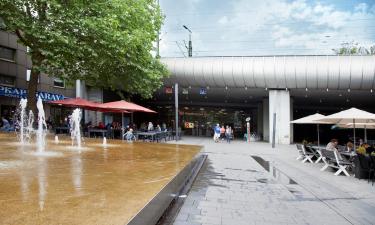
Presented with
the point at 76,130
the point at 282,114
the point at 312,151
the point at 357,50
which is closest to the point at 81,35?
the point at 76,130

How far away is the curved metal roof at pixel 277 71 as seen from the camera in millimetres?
27547

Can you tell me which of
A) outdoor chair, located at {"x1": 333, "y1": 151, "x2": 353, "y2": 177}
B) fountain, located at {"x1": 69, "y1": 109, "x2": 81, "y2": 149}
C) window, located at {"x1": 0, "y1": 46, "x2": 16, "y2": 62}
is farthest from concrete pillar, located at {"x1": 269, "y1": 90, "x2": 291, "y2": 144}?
window, located at {"x1": 0, "y1": 46, "x2": 16, "y2": 62}

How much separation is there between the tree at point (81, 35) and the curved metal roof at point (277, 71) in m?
8.69

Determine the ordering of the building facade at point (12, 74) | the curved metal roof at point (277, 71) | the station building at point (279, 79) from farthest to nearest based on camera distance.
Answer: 1. the building facade at point (12, 74)
2. the station building at point (279, 79)
3. the curved metal roof at point (277, 71)

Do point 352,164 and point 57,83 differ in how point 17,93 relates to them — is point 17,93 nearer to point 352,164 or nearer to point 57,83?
point 57,83

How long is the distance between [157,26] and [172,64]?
671 centimetres

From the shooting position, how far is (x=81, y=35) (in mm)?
18547

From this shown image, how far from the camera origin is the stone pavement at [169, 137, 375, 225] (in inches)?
248

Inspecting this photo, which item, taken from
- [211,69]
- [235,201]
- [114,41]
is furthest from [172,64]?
[235,201]

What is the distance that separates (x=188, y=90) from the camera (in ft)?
113

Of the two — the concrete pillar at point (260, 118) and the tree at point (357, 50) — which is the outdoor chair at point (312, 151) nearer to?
the concrete pillar at point (260, 118)

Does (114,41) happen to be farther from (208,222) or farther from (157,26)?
(208,222)

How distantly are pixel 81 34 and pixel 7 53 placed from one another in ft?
44.3

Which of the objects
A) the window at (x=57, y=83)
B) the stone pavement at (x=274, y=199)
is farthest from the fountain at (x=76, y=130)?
the window at (x=57, y=83)
